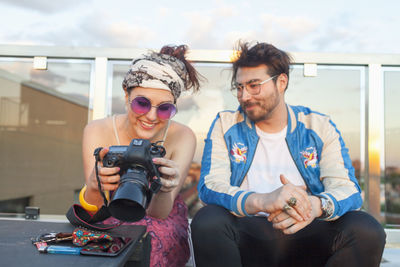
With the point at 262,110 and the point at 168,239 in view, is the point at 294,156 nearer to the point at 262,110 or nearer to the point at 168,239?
the point at 262,110

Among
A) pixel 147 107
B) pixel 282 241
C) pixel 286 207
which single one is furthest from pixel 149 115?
pixel 282 241

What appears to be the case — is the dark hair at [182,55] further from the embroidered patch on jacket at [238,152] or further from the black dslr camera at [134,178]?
the black dslr camera at [134,178]

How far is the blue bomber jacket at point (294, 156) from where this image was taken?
5.18 feet

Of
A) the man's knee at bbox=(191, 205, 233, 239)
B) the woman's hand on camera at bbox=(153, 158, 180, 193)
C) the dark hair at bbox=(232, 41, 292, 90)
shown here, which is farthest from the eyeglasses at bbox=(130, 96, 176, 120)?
the dark hair at bbox=(232, 41, 292, 90)

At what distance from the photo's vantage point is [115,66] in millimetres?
2475

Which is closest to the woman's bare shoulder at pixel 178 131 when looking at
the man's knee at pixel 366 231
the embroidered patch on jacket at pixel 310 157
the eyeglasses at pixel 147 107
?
the eyeglasses at pixel 147 107

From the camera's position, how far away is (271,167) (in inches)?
70.1

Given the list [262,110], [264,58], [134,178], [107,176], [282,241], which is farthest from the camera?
[264,58]

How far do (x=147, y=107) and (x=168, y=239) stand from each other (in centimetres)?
63

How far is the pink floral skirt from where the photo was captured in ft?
4.81

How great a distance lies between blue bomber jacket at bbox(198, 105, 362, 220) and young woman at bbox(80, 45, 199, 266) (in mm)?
163

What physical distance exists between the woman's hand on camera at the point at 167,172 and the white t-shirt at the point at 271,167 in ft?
1.88

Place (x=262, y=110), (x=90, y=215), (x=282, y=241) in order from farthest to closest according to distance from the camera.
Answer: (x=262, y=110)
(x=282, y=241)
(x=90, y=215)

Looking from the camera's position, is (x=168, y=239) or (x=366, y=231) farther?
(x=168, y=239)
